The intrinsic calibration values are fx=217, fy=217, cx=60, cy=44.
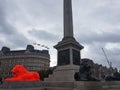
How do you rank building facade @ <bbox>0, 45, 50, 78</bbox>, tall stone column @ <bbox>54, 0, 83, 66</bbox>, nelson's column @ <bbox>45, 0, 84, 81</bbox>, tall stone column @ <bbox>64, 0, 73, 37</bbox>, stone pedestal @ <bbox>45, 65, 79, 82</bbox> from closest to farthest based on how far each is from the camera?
stone pedestal @ <bbox>45, 65, 79, 82</bbox>, nelson's column @ <bbox>45, 0, 84, 81</bbox>, tall stone column @ <bbox>54, 0, 83, 66</bbox>, tall stone column @ <bbox>64, 0, 73, 37</bbox>, building facade @ <bbox>0, 45, 50, 78</bbox>

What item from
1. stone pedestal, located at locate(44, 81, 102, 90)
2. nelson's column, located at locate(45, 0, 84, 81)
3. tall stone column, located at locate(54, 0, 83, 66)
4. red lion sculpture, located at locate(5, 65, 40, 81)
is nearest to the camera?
stone pedestal, located at locate(44, 81, 102, 90)

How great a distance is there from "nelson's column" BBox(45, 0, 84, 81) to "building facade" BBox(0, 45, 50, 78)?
3827 inches

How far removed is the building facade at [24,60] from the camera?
124625mm

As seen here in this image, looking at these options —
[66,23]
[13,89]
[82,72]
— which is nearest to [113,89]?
[82,72]

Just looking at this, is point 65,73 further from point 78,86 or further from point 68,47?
point 78,86

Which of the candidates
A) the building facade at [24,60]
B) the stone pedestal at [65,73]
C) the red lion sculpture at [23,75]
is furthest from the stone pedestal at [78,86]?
the building facade at [24,60]

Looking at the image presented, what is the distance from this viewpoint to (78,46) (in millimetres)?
28172

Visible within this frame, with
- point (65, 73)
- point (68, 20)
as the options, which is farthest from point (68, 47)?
point (68, 20)

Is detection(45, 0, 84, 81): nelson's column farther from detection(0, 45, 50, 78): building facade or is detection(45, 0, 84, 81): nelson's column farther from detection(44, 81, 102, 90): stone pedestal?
detection(0, 45, 50, 78): building facade

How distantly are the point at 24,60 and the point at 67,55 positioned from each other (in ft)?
335

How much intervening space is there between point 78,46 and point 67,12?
16.6ft

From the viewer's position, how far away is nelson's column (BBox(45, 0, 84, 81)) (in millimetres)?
25750

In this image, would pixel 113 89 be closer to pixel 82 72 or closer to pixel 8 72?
pixel 82 72

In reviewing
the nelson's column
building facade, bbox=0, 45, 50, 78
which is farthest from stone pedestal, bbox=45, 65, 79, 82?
building facade, bbox=0, 45, 50, 78
